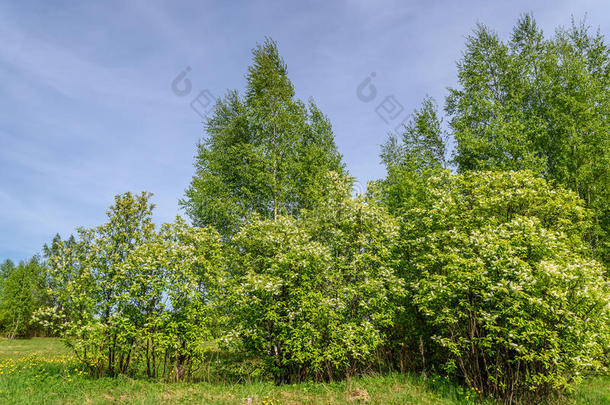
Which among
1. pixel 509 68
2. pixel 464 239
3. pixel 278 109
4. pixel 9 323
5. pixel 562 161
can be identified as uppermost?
pixel 509 68

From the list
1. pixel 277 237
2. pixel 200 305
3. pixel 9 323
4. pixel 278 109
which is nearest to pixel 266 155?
pixel 278 109

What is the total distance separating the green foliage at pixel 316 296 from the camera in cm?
1073

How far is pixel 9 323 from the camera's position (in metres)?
42.1

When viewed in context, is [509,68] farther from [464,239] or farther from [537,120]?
[464,239]

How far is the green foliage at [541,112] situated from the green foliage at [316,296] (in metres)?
10.9

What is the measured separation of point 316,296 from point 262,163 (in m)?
11.6

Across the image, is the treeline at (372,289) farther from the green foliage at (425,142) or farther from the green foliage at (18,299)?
the green foliage at (18,299)

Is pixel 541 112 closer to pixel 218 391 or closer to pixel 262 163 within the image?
pixel 262 163

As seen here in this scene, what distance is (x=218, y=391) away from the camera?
9.77 meters

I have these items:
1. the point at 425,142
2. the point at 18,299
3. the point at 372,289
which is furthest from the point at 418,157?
the point at 18,299

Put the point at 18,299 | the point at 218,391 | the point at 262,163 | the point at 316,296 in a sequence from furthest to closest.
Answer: the point at 18,299, the point at 262,163, the point at 316,296, the point at 218,391

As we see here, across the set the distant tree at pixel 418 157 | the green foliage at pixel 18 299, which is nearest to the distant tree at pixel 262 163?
the distant tree at pixel 418 157

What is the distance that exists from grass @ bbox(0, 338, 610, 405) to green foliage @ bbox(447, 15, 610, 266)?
11715 mm

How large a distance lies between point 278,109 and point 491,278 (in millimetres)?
16558
